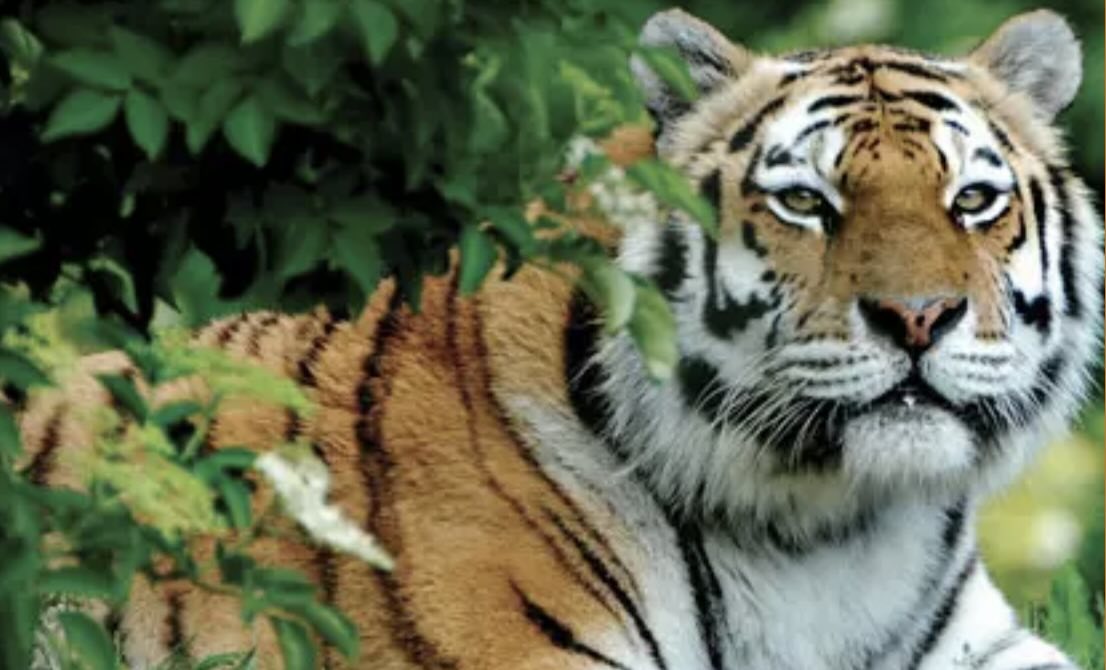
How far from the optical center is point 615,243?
18.4ft

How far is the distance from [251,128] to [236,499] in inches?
16.8

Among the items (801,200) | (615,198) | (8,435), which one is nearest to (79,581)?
(8,435)

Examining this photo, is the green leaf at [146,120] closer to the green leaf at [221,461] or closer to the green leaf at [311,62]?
the green leaf at [311,62]

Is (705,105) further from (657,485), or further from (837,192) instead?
(657,485)

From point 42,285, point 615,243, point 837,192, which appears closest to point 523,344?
point 615,243

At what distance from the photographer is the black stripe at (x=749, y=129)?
18.7 feet

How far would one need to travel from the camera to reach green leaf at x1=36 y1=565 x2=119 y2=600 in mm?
3658

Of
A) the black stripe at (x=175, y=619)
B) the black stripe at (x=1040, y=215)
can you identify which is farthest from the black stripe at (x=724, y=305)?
the black stripe at (x=175, y=619)

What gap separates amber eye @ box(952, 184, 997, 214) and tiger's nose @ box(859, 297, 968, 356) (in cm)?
25

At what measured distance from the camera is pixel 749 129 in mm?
5703

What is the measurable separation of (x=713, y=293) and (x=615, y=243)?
189 millimetres

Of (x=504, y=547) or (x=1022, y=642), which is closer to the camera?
(x=504, y=547)

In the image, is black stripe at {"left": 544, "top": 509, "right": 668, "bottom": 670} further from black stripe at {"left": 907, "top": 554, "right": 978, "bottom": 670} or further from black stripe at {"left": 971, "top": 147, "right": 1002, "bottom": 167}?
black stripe at {"left": 971, "top": 147, "right": 1002, "bottom": 167}

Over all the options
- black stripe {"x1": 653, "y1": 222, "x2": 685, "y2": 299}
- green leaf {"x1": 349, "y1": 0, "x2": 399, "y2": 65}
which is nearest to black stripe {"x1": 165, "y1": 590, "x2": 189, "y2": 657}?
black stripe {"x1": 653, "y1": 222, "x2": 685, "y2": 299}
